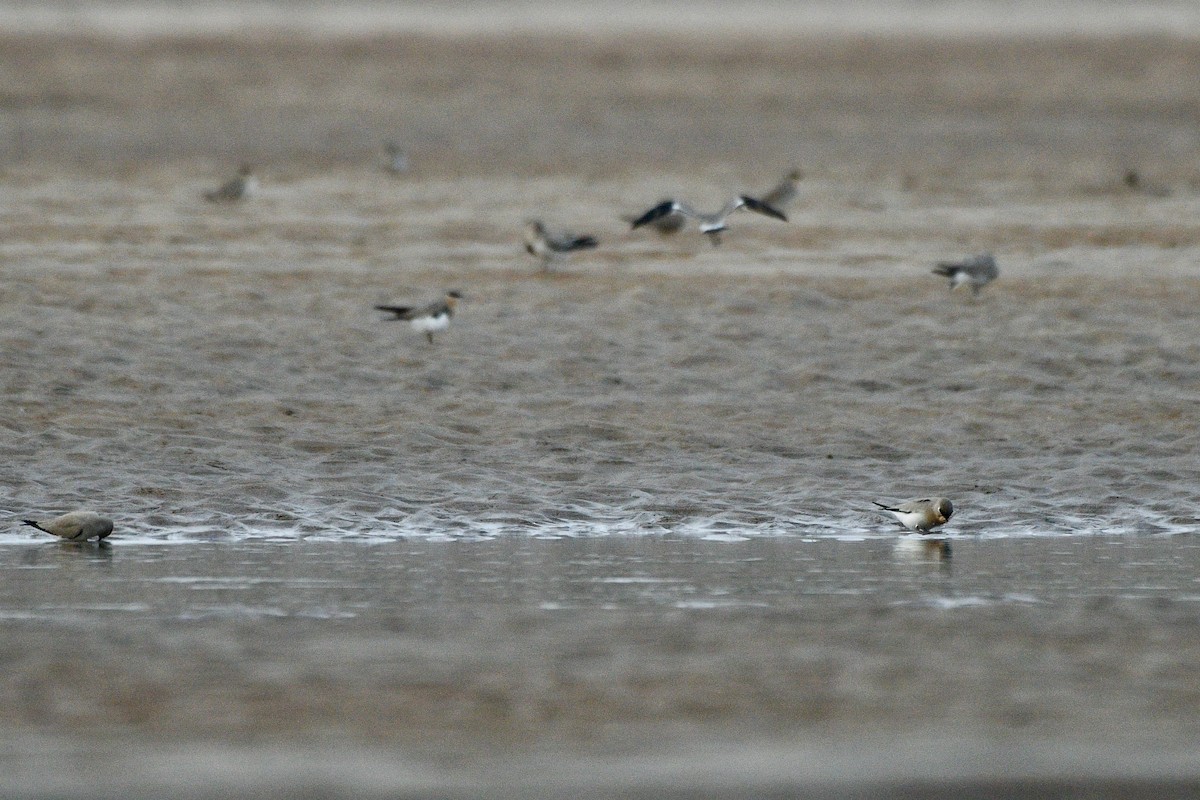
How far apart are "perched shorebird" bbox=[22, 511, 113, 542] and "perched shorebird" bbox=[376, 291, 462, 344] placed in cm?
420

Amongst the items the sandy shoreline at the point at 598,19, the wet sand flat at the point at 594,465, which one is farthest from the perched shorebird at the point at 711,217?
the sandy shoreline at the point at 598,19

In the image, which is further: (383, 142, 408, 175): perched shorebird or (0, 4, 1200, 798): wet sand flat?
(383, 142, 408, 175): perched shorebird

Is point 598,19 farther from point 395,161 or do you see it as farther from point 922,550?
point 922,550

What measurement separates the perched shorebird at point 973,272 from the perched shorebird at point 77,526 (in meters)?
7.41

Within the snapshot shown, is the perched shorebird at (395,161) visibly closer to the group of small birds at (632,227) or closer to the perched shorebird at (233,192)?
the group of small birds at (632,227)

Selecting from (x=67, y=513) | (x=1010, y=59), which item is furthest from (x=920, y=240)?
(x=1010, y=59)

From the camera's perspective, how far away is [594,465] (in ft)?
39.0

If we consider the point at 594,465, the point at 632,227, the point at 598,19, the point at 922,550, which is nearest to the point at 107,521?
the point at 594,465

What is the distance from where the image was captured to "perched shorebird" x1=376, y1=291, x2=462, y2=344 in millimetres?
14234

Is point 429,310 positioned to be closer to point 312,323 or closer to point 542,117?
point 312,323

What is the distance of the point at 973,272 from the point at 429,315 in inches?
158

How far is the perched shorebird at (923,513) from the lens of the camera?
1048cm

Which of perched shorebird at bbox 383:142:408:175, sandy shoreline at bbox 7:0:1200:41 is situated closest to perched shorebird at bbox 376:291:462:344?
perched shorebird at bbox 383:142:408:175

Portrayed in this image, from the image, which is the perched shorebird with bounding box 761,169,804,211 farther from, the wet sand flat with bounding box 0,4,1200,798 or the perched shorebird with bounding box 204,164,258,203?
the perched shorebird with bounding box 204,164,258,203
